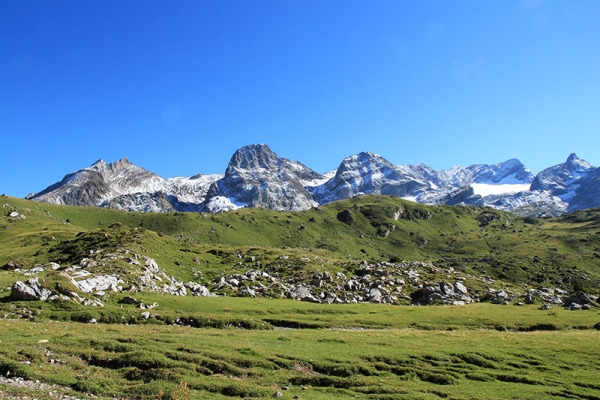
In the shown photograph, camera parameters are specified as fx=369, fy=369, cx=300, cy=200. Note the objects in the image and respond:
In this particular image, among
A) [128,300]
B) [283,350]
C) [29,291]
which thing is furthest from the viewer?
[128,300]

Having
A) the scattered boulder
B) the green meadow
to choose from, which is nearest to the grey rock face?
the green meadow

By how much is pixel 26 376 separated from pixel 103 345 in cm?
756

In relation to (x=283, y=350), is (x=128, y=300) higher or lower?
higher

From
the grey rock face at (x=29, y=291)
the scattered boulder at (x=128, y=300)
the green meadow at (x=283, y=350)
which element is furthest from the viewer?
the scattered boulder at (x=128, y=300)

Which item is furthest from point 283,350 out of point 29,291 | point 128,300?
point 29,291

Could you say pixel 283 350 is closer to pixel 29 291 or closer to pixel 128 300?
pixel 128 300

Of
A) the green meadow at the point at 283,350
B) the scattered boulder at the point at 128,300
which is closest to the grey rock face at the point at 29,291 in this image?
the green meadow at the point at 283,350

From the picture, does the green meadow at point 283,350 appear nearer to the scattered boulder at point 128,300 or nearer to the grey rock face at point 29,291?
the scattered boulder at point 128,300

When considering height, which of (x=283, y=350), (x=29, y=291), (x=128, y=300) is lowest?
(x=283, y=350)

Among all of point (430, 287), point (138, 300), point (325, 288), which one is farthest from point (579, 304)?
point (138, 300)

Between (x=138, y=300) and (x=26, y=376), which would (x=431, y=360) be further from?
(x=138, y=300)

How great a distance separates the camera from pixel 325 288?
286 feet

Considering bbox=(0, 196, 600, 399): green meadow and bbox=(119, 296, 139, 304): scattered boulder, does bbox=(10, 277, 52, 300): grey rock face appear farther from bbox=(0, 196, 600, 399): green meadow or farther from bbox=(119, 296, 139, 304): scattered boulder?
bbox=(119, 296, 139, 304): scattered boulder

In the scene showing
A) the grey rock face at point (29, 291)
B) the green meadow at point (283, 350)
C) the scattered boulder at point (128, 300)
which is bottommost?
the green meadow at point (283, 350)
